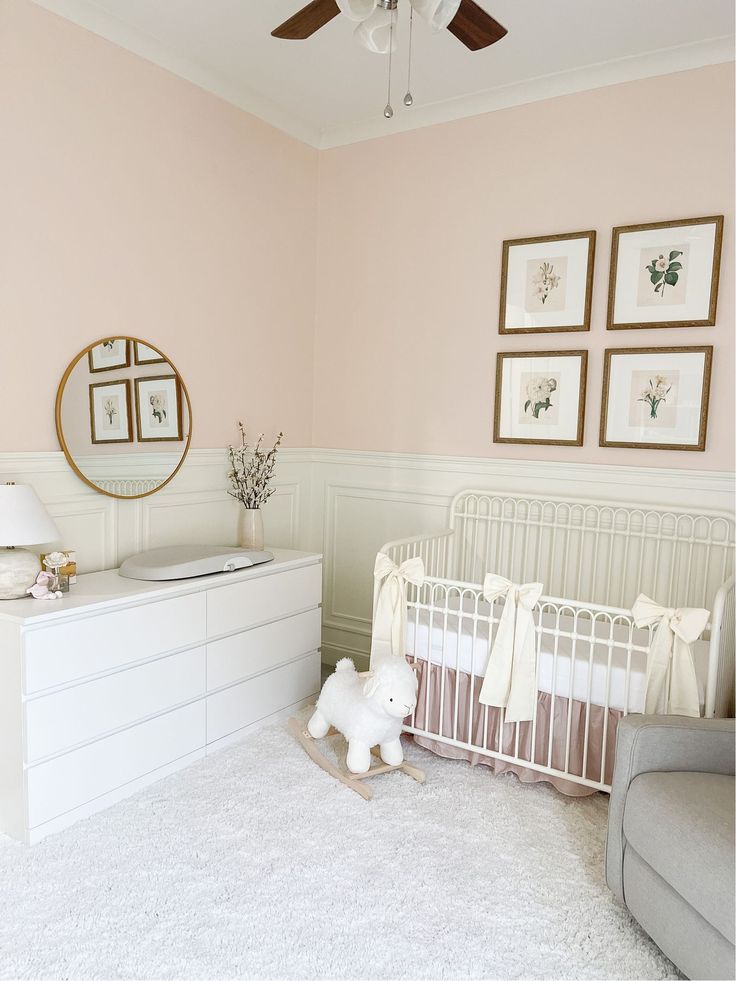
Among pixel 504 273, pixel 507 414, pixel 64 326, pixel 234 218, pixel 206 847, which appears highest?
pixel 234 218

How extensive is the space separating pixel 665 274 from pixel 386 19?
1.46 m

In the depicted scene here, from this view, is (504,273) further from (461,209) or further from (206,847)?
(206,847)

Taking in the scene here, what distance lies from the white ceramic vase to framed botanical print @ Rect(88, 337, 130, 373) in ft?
2.72

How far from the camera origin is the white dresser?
214 centimetres

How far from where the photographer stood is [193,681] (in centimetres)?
264

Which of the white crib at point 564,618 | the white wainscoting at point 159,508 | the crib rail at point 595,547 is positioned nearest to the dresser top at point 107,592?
the white wainscoting at point 159,508

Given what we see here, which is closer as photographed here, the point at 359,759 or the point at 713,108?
the point at 359,759

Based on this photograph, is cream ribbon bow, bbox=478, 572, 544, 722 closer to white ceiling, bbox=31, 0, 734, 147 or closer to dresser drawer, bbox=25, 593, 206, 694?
dresser drawer, bbox=25, 593, 206, 694

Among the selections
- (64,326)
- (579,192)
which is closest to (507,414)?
(579,192)

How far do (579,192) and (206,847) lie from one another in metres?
2.77

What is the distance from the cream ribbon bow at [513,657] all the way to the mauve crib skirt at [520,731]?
0.08 metres

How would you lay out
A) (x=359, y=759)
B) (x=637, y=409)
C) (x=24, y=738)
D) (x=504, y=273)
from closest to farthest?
(x=24, y=738), (x=359, y=759), (x=637, y=409), (x=504, y=273)

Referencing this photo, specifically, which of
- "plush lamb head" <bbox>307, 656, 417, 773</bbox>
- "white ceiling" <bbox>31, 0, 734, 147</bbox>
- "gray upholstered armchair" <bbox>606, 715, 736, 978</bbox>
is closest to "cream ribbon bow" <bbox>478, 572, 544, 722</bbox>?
"plush lamb head" <bbox>307, 656, 417, 773</bbox>

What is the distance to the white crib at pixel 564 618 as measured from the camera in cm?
234
